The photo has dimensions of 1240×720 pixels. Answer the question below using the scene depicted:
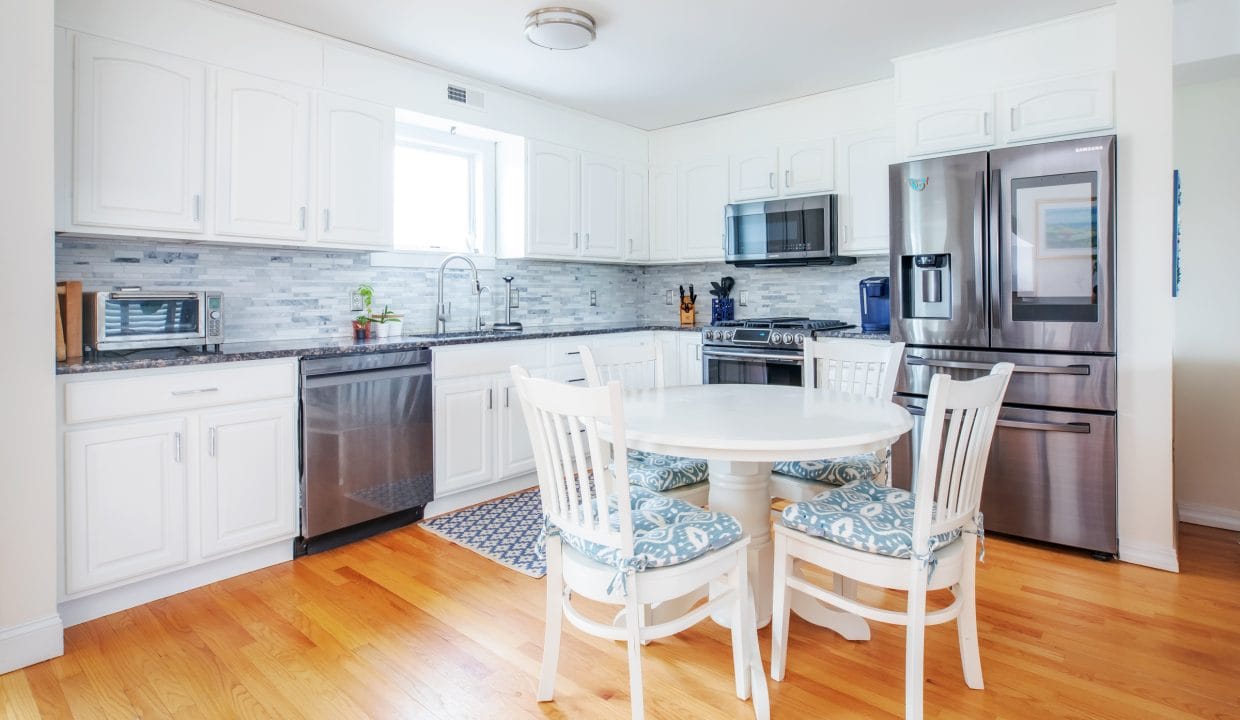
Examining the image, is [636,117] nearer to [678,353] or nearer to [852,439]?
[678,353]

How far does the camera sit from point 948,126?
3.33 meters

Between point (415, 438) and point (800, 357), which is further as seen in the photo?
point (800, 357)

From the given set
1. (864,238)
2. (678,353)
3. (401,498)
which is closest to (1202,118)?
(864,238)

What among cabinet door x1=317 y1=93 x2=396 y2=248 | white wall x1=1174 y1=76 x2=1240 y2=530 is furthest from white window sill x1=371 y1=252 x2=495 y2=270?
white wall x1=1174 y1=76 x2=1240 y2=530

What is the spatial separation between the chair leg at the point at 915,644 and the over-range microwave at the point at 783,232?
2740mm

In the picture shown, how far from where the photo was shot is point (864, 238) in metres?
4.03

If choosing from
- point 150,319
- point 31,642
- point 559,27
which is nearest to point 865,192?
point 559,27

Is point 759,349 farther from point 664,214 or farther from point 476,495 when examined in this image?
point 476,495

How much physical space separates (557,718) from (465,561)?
1215mm

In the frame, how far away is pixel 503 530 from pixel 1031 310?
8.59ft

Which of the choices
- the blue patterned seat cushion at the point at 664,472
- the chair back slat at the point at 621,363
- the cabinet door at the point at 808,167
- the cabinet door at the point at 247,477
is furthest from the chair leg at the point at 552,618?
the cabinet door at the point at 808,167

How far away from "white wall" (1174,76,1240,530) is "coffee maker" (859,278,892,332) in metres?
1.37

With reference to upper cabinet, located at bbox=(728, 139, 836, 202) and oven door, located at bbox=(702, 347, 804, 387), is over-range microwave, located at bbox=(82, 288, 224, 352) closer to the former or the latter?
oven door, located at bbox=(702, 347, 804, 387)

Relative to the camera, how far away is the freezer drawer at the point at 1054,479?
112 inches
